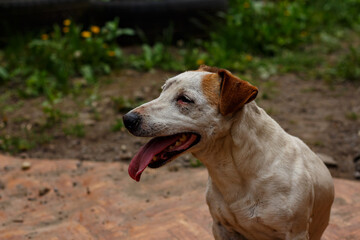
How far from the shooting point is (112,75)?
7590mm

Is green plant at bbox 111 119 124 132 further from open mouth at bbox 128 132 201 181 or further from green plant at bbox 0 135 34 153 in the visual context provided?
open mouth at bbox 128 132 201 181

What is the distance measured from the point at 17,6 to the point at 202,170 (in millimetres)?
4721

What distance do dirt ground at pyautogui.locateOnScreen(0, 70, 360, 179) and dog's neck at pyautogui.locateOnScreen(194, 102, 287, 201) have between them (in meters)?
2.32

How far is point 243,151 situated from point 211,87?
0.41m

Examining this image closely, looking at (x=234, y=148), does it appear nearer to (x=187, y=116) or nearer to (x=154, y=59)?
(x=187, y=116)

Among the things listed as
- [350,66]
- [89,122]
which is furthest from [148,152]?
[350,66]

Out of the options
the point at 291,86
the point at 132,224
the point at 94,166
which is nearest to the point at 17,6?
the point at 94,166

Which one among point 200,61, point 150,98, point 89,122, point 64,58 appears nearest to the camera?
point 89,122

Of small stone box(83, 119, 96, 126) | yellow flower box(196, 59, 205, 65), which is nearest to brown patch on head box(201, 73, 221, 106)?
small stone box(83, 119, 96, 126)

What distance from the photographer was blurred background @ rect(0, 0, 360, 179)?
5930 millimetres

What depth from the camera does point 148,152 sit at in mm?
2793

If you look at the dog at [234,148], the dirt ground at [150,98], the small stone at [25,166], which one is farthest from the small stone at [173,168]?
the dog at [234,148]

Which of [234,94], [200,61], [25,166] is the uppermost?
[234,94]

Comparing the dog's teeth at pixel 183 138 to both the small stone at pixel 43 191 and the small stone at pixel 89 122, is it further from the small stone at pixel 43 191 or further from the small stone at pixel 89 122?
the small stone at pixel 89 122
